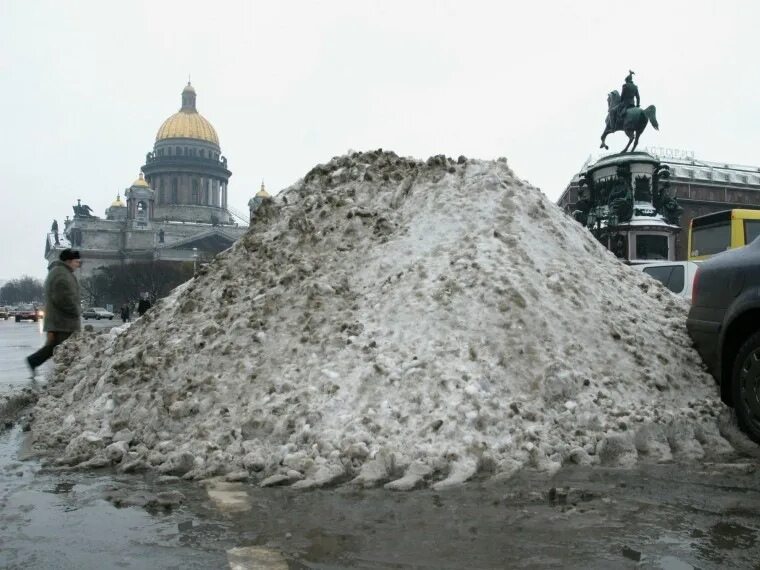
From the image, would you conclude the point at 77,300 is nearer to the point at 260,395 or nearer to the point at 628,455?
the point at 260,395

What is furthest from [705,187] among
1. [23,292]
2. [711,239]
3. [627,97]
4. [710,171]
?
[23,292]

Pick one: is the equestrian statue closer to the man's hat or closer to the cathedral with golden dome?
the man's hat

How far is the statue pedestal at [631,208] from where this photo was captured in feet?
91.1

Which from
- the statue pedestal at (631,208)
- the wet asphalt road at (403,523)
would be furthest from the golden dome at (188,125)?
the wet asphalt road at (403,523)

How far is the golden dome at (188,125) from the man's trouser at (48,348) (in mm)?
100730

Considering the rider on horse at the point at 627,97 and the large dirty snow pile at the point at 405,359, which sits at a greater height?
the rider on horse at the point at 627,97

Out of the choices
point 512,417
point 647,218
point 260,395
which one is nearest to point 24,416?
point 260,395

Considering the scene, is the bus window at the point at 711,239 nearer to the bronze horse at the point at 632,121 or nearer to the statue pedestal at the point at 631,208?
the statue pedestal at the point at 631,208

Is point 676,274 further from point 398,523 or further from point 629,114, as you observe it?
point 629,114

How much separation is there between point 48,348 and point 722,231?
35.9 ft

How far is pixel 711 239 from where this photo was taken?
13.4 m

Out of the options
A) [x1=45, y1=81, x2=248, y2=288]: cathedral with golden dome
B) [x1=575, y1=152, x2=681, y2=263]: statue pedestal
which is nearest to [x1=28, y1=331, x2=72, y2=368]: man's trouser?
[x1=575, y1=152, x2=681, y2=263]: statue pedestal

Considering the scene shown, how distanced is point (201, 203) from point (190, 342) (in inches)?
4177

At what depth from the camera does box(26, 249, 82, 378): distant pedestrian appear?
8.54 m
